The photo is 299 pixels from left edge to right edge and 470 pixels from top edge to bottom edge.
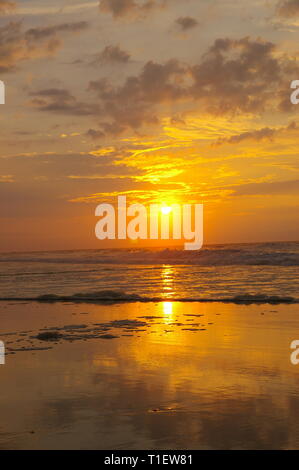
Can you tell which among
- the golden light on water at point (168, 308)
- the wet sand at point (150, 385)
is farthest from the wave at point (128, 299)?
the wet sand at point (150, 385)

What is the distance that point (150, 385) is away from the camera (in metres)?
9.17

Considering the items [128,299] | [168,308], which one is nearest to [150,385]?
[168,308]

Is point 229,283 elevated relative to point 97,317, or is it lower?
elevated

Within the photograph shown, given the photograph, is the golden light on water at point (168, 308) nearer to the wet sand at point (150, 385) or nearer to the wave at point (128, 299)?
the wave at point (128, 299)

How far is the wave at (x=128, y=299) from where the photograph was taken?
21969 millimetres

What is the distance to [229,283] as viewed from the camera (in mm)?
30812

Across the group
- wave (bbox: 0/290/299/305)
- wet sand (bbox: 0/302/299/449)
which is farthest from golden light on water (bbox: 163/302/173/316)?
wet sand (bbox: 0/302/299/449)

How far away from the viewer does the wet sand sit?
270 inches

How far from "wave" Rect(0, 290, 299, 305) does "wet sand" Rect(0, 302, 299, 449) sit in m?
5.52

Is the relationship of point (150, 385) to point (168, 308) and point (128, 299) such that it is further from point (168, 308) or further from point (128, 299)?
point (128, 299)

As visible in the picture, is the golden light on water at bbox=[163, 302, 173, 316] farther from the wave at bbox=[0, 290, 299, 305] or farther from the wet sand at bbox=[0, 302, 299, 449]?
the wet sand at bbox=[0, 302, 299, 449]
